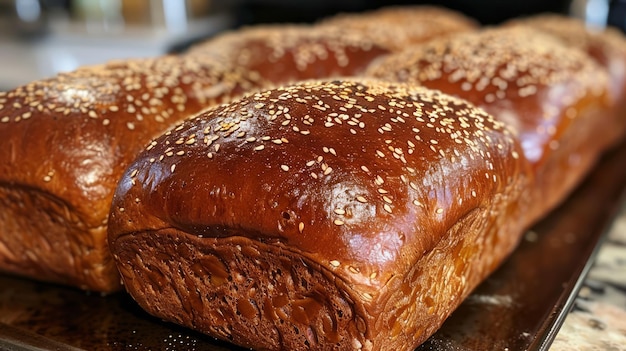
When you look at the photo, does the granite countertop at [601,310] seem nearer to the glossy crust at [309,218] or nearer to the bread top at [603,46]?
the glossy crust at [309,218]

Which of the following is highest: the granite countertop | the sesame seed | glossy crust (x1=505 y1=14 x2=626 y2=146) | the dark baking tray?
the sesame seed

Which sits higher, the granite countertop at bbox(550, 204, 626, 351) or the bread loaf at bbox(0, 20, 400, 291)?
the bread loaf at bbox(0, 20, 400, 291)

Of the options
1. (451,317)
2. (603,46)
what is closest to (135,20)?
(603,46)

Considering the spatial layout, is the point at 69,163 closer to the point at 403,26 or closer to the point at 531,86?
the point at 531,86

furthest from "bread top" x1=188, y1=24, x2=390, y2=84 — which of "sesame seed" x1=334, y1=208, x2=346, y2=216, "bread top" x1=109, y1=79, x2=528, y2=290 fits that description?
"sesame seed" x1=334, y1=208, x2=346, y2=216

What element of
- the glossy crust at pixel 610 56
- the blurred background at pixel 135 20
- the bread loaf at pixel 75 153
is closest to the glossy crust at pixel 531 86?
the glossy crust at pixel 610 56

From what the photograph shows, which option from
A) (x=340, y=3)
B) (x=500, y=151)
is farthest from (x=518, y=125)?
(x=340, y=3)

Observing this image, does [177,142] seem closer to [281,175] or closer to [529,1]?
[281,175]

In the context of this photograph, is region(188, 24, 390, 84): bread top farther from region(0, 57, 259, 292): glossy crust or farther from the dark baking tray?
the dark baking tray

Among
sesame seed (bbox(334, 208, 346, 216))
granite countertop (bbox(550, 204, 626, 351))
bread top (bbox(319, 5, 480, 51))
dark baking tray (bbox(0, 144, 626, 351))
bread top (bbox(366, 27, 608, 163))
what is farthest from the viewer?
bread top (bbox(319, 5, 480, 51))
